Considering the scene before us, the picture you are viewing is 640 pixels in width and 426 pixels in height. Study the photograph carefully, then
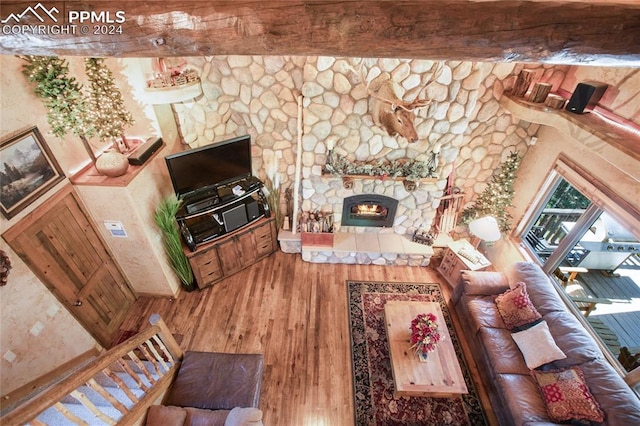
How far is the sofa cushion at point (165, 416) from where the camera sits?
2.17m

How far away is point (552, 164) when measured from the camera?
134 inches

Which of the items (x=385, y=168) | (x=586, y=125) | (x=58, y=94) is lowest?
(x=385, y=168)

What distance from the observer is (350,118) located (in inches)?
134

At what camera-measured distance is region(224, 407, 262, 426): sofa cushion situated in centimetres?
200

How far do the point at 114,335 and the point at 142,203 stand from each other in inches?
63.9

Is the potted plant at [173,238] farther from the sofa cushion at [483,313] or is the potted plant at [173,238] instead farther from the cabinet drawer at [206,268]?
the sofa cushion at [483,313]

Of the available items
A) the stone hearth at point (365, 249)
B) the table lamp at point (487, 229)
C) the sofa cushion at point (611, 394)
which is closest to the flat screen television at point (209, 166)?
the stone hearth at point (365, 249)

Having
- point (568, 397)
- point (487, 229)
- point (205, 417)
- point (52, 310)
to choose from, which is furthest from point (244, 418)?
point (487, 229)

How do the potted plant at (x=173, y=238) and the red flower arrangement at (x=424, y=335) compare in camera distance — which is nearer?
the red flower arrangement at (x=424, y=335)

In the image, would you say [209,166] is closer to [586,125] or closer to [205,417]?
[205,417]

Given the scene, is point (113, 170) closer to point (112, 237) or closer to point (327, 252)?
point (112, 237)

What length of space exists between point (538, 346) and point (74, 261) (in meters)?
4.50

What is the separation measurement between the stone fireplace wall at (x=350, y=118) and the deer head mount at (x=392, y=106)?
8 cm

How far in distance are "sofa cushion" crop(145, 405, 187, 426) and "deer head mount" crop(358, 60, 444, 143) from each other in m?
3.07
